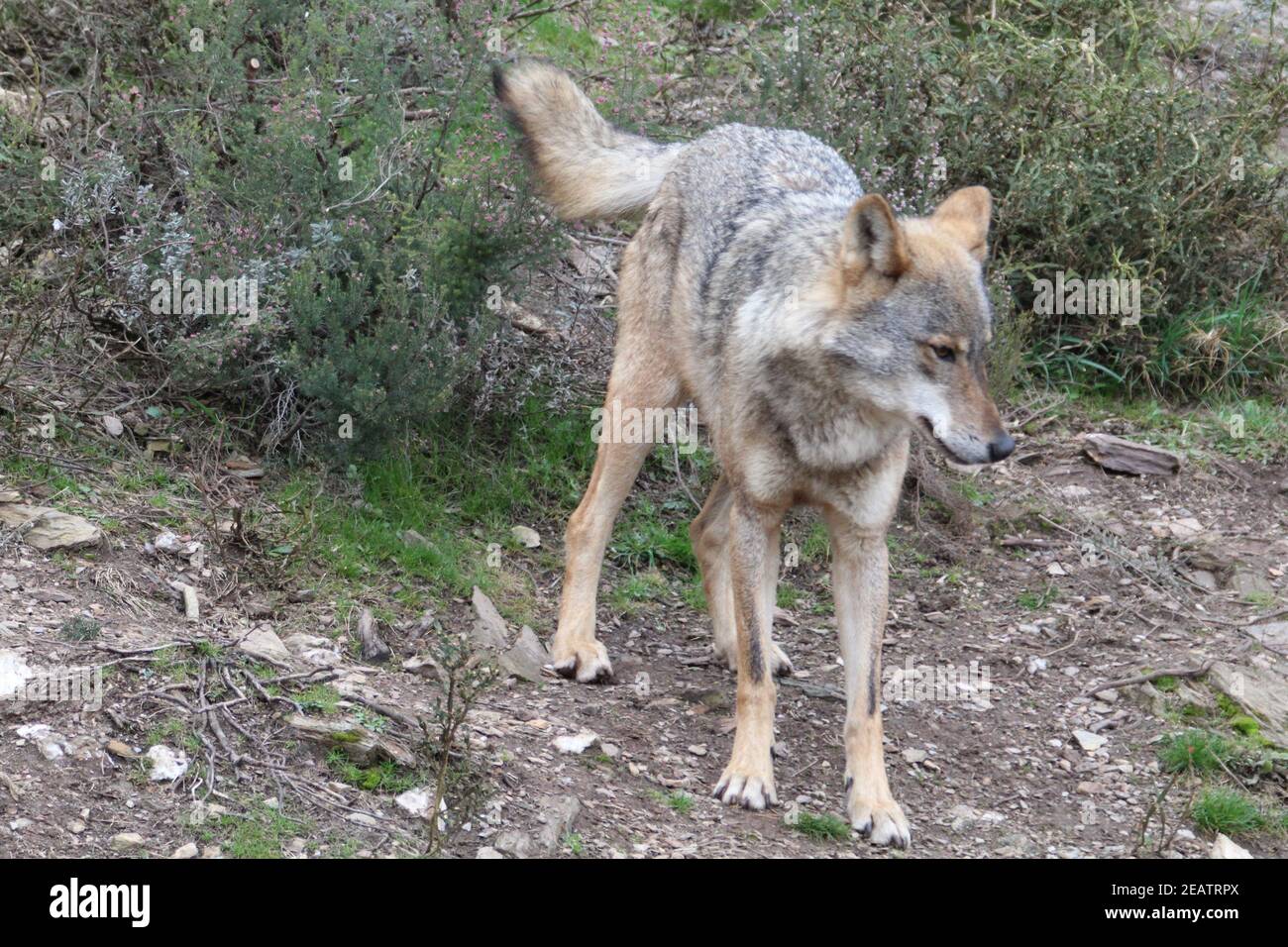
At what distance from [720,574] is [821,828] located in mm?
1635

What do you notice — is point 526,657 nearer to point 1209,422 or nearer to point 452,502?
point 452,502

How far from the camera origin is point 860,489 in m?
5.20

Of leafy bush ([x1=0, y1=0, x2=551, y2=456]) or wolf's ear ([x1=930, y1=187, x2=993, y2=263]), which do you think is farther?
leafy bush ([x1=0, y1=0, x2=551, y2=456])

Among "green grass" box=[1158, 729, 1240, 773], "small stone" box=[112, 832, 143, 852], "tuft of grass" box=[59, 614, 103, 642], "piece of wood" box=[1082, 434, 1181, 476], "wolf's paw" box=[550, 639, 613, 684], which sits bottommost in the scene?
"green grass" box=[1158, 729, 1240, 773]

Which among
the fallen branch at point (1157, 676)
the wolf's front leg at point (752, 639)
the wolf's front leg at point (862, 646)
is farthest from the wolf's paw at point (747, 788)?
the fallen branch at point (1157, 676)

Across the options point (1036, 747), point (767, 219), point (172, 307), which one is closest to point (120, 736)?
point (172, 307)

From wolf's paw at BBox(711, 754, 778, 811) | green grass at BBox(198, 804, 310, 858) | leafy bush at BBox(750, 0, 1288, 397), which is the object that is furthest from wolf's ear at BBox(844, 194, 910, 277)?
leafy bush at BBox(750, 0, 1288, 397)

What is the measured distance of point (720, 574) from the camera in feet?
21.0

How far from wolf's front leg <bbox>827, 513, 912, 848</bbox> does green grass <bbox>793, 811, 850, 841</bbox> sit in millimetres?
98

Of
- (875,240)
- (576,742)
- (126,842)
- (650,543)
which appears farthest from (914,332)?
(126,842)

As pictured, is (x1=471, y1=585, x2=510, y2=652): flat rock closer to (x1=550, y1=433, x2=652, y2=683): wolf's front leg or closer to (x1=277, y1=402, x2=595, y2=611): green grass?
(x1=277, y1=402, x2=595, y2=611): green grass

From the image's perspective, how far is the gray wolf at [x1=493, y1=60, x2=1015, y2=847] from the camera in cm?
482

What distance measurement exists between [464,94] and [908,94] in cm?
292

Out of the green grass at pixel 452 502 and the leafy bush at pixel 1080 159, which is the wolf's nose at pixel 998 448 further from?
Result: the leafy bush at pixel 1080 159
